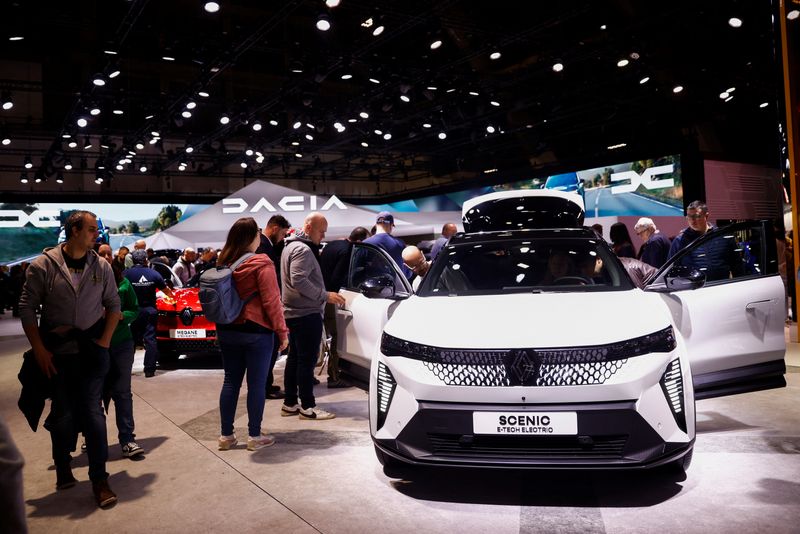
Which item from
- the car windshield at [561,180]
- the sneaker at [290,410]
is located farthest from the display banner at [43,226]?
the sneaker at [290,410]

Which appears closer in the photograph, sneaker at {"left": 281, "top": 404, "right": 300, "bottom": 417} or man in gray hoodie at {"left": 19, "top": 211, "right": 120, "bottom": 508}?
man in gray hoodie at {"left": 19, "top": 211, "right": 120, "bottom": 508}

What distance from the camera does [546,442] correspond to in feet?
9.53

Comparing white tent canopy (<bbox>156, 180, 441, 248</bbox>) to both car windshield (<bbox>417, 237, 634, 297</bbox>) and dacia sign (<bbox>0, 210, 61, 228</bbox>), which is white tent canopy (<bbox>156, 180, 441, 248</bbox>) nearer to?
car windshield (<bbox>417, 237, 634, 297</bbox>)

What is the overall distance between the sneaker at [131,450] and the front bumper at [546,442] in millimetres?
2237

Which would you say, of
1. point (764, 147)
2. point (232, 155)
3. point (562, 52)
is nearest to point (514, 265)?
point (562, 52)

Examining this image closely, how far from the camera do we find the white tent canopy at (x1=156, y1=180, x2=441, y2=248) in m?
12.7

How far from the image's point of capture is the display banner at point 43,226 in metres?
23.5

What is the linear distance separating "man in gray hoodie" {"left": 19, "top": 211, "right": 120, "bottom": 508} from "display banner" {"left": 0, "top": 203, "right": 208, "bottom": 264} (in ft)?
68.9

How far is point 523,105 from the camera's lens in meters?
17.8

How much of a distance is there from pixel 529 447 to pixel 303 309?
2455 millimetres

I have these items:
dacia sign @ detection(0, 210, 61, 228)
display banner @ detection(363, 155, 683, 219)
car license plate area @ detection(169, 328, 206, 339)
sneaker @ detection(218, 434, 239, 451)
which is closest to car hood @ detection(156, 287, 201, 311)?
car license plate area @ detection(169, 328, 206, 339)

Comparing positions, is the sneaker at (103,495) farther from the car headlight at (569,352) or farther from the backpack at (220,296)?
the car headlight at (569,352)

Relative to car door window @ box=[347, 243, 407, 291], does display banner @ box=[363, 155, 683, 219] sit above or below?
above

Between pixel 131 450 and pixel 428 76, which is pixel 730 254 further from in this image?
pixel 428 76
